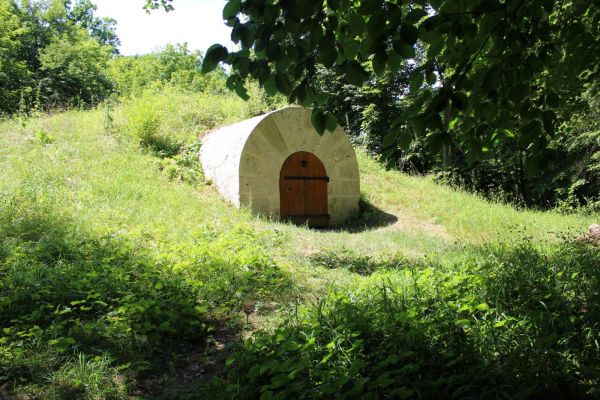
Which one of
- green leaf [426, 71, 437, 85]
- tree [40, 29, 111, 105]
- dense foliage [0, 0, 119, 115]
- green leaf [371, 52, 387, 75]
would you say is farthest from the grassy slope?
tree [40, 29, 111, 105]

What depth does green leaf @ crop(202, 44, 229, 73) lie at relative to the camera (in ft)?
6.57

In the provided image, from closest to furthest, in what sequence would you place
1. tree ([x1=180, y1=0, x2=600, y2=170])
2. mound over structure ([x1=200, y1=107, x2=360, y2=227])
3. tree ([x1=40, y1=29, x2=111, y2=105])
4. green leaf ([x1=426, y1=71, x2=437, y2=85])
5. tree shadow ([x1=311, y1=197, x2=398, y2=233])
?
1. tree ([x1=180, y1=0, x2=600, y2=170])
2. green leaf ([x1=426, y1=71, x2=437, y2=85])
3. mound over structure ([x1=200, y1=107, x2=360, y2=227])
4. tree shadow ([x1=311, y1=197, x2=398, y2=233])
5. tree ([x1=40, y1=29, x2=111, y2=105])

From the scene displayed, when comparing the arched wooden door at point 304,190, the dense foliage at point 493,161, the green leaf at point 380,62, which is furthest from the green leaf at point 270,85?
the dense foliage at point 493,161

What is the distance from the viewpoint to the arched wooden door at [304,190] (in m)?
9.99

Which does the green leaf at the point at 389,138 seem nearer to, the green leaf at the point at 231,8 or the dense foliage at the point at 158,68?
the green leaf at the point at 231,8

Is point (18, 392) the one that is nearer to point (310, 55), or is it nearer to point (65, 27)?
point (310, 55)

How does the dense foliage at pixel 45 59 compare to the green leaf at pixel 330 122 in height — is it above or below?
above

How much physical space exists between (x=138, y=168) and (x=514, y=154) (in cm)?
1452

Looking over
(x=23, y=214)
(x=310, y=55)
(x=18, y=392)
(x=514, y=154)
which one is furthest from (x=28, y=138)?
(x=514, y=154)

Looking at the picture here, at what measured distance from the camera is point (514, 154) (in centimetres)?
1838

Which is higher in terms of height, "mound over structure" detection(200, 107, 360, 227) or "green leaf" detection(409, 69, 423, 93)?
"green leaf" detection(409, 69, 423, 93)

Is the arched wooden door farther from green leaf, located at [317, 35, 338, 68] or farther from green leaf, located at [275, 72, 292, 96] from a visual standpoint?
A: green leaf, located at [317, 35, 338, 68]

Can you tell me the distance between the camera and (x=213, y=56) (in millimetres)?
2008

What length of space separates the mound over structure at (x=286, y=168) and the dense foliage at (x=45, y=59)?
12430mm
